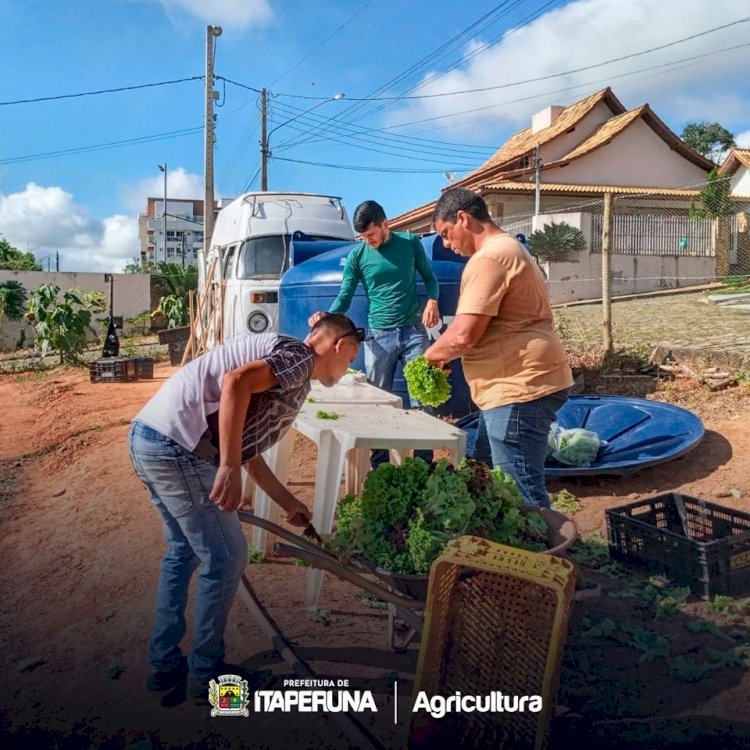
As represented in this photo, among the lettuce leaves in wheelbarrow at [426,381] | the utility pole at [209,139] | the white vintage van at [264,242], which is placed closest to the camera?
the lettuce leaves in wheelbarrow at [426,381]

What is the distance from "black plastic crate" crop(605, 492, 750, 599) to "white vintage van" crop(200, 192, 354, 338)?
800cm

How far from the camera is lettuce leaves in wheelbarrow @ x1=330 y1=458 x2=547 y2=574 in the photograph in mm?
2904

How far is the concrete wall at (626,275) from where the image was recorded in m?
21.4

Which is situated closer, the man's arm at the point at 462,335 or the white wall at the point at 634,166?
the man's arm at the point at 462,335

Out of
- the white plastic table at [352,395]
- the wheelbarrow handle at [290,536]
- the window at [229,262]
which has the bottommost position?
the wheelbarrow handle at [290,536]

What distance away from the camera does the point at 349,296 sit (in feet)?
19.9

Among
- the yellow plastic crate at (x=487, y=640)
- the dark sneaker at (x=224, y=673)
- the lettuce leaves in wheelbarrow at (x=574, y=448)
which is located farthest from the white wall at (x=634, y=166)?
the yellow plastic crate at (x=487, y=640)

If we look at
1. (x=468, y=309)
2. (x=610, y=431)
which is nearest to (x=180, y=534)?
(x=468, y=309)

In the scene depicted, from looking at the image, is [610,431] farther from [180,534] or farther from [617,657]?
[180,534]

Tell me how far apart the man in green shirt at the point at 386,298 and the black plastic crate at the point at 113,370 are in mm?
8924

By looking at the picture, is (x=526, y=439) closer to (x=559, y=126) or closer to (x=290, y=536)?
(x=290, y=536)

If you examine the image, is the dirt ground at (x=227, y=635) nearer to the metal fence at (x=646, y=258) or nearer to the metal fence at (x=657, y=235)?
the metal fence at (x=646, y=258)

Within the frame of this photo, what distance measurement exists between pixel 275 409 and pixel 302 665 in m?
1.10

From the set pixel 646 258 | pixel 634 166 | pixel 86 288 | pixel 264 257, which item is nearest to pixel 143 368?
pixel 264 257
